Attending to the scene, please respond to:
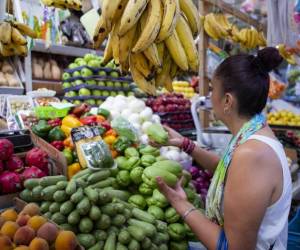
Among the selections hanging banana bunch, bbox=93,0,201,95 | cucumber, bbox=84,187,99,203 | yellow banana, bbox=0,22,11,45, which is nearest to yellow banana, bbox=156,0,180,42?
hanging banana bunch, bbox=93,0,201,95

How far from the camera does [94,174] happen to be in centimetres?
192

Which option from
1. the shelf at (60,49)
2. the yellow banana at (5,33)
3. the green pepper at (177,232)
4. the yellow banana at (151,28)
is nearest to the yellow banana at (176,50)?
the yellow banana at (151,28)

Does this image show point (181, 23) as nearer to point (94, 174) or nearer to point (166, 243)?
point (94, 174)

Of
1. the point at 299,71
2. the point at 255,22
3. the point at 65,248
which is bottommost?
the point at 65,248

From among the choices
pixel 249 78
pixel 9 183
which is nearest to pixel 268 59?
pixel 249 78

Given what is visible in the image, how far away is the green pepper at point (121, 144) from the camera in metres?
2.29

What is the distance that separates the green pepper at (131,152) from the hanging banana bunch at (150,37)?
2.44 feet

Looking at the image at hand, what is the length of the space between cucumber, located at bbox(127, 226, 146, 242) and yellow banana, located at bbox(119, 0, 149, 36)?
2.96 ft

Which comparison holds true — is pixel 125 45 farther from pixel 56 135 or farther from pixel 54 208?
pixel 56 135

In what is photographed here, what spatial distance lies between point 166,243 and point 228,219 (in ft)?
1.81

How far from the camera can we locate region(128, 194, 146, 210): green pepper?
1.98m

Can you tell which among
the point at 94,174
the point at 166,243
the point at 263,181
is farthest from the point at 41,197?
the point at 263,181

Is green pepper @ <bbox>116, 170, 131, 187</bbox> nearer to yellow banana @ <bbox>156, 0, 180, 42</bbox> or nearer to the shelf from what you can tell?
yellow banana @ <bbox>156, 0, 180, 42</bbox>

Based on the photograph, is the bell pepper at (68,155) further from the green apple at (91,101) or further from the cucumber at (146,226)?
the green apple at (91,101)
